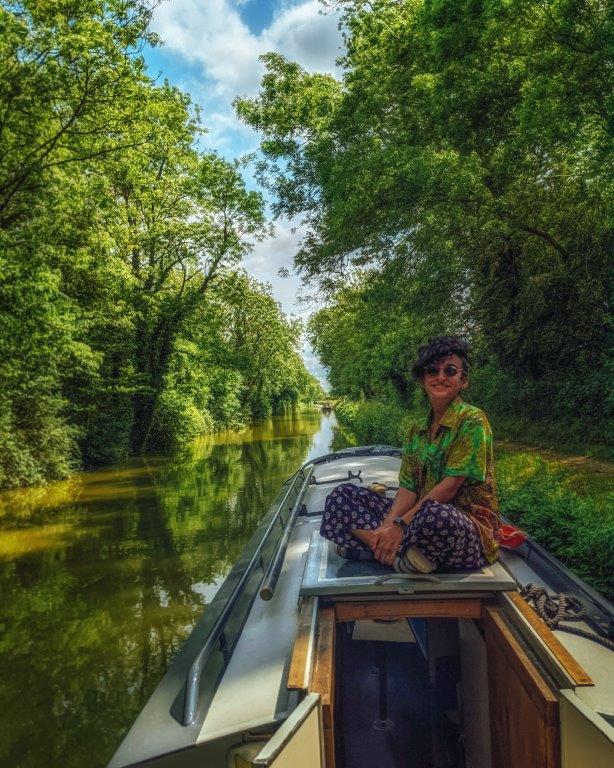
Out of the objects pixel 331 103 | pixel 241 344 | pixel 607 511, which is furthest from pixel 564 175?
pixel 241 344

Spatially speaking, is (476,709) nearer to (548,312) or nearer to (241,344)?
(548,312)

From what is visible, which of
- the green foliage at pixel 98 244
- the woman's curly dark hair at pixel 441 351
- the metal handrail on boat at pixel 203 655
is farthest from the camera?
the green foliage at pixel 98 244

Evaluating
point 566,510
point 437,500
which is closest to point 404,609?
point 437,500

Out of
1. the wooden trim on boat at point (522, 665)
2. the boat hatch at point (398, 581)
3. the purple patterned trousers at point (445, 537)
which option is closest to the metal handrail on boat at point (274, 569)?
the boat hatch at point (398, 581)

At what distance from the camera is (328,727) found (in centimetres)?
176

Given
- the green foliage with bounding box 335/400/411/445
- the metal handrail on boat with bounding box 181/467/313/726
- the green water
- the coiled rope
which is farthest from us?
the green foliage with bounding box 335/400/411/445

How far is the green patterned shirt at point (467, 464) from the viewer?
2688 millimetres

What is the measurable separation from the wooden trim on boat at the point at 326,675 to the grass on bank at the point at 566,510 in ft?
10.0

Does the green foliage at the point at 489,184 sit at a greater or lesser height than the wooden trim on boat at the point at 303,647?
greater

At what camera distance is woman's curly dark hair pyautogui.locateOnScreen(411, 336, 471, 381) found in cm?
291

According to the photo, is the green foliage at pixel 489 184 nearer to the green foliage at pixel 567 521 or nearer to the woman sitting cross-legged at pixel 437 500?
the green foliage at pixel 567 521

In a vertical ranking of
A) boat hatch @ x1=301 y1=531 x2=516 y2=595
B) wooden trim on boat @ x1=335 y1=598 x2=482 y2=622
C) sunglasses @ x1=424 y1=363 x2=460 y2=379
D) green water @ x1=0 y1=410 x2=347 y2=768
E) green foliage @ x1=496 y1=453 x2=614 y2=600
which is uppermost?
sunglasses @ x1=424 y1=363 x2=460 y2=379

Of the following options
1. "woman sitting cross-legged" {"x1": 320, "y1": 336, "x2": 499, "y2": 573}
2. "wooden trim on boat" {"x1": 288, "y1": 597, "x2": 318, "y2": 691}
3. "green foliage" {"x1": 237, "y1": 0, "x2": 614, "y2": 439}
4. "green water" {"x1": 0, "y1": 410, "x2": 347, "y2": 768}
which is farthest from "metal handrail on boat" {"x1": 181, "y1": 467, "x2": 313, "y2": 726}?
"green foliage" {"x1": 237, "y1": 0, "x2": 614, "y2": 439}

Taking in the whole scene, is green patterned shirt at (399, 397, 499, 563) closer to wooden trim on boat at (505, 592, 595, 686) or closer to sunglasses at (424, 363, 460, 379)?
sunglasses at (424, 363, 460, 379)
